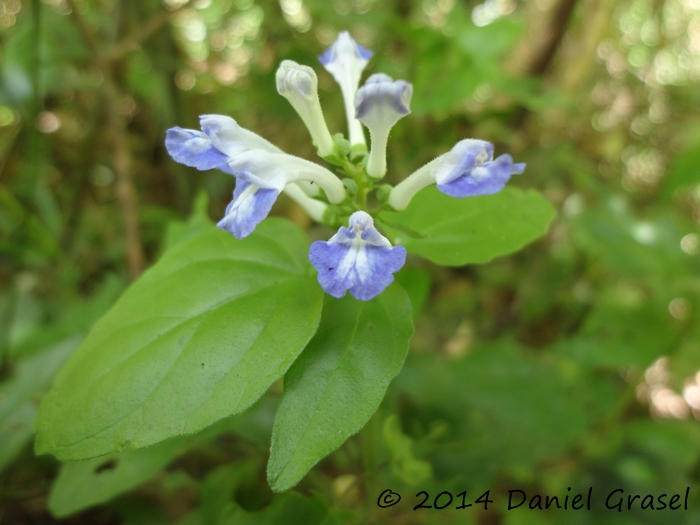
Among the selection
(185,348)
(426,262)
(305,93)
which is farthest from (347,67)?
(426,262)

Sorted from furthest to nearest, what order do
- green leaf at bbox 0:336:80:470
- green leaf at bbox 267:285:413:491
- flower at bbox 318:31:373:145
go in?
green leaf at bbox 0:336:80:470 < flower at bbox 318:31:373:145 < green leaf at bbox 267:285:413:491

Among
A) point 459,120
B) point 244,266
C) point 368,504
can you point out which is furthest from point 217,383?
point 459,120

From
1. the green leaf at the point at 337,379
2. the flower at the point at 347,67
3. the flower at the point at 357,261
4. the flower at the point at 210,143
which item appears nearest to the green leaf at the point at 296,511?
the green leaf at the point at 337,379

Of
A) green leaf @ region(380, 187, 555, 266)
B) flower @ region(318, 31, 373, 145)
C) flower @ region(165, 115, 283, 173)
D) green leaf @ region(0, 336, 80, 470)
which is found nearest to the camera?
flower @ region(165, 115, 283, 173)

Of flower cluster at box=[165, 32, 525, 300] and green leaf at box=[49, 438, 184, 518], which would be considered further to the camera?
green leaf at box=[49, 438, 184, 518]

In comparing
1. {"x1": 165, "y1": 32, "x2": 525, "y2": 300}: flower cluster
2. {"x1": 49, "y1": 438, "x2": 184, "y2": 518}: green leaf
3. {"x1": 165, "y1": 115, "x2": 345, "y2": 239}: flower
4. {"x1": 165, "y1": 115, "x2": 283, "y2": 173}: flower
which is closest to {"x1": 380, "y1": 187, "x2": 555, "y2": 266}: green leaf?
{"x1": 165, "y1": 32, "x2": 525, "y2": 300}: flower cluster

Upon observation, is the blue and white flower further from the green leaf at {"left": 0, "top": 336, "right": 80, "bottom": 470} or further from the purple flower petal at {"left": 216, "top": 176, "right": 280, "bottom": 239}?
the green leaf at {"left": 0, "top": 336, "right": 80, "bottom": 470}

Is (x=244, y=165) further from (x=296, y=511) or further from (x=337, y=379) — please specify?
(x=296, y=511)

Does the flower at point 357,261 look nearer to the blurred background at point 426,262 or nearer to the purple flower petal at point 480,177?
the purple flower petal at point 480,177
